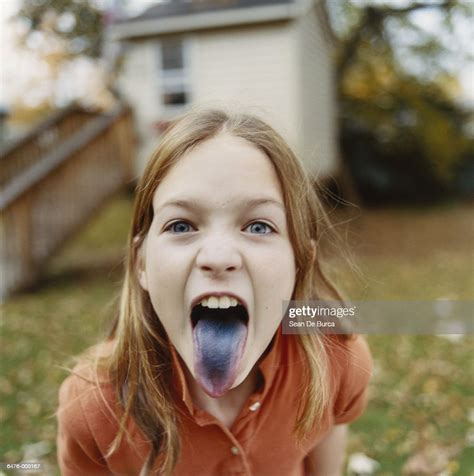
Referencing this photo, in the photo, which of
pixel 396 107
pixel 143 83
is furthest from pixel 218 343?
pixel 396 107

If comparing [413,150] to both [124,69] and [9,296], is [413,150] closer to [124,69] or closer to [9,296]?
[124,69]

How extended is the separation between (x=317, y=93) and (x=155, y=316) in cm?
836

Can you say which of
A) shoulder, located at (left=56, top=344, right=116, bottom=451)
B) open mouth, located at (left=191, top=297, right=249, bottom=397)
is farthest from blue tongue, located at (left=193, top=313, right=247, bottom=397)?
shoulder, located at (left=56, top=344, right=116, bottom=451)

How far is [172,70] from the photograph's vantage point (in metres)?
7.82

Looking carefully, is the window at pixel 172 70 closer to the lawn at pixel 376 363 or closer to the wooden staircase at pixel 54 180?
the wooden staircase at pixel 54 180

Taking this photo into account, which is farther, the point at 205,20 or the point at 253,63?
the point at 253,63

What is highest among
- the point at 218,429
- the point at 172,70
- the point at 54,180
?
the point at 218,429

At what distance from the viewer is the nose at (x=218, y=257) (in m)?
0.90

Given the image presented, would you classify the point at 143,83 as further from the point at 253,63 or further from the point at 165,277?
the point at 165,277

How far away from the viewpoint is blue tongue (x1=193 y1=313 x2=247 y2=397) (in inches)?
36.6

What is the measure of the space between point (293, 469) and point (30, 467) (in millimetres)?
772

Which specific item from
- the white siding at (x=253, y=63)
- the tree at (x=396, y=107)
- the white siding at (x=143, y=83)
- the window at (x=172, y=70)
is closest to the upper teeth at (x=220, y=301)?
the white siding at (x=253, y=63)

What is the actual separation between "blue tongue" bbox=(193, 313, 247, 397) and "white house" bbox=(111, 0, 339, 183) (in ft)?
20.4

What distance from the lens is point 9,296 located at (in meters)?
5.20
